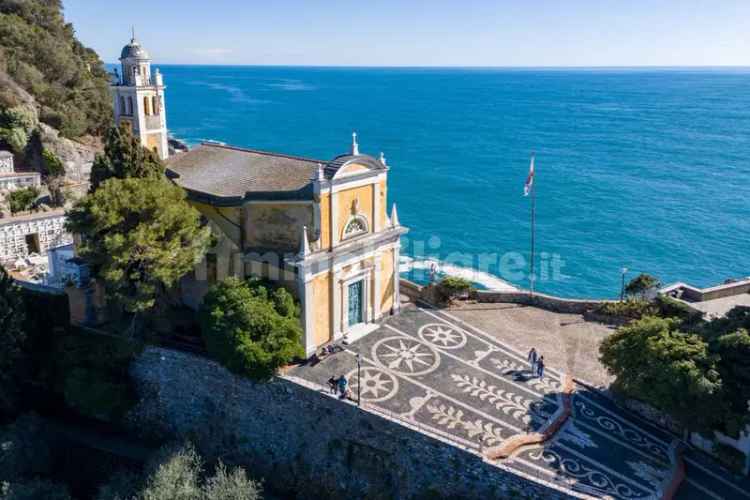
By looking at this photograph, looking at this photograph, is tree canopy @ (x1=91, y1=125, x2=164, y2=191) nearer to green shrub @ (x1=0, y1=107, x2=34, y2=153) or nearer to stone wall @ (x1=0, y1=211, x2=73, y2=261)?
stone wall @ (x1=0, y1=211, x2=73, y2=261)

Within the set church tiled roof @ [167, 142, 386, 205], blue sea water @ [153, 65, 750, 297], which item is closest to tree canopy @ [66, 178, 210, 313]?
church tiled roof @ [167, 142, 386, 205]

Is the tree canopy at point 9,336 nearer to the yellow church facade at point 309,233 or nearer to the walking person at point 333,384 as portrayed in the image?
the yellow church facade at point 309,233

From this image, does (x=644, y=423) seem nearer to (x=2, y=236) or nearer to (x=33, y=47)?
(x=2, y=236)

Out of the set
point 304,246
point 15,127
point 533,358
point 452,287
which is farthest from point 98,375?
point 15,127

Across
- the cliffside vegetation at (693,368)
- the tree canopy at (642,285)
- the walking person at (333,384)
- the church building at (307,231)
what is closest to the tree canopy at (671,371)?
the cliffside vegetation at (693,368)

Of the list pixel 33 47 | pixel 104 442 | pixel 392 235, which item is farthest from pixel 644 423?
pixel 33 47

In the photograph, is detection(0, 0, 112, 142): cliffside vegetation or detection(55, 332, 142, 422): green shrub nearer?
detection(55, 332, 142, 422): green shrub

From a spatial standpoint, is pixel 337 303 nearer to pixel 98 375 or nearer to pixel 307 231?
pixel 307 231
